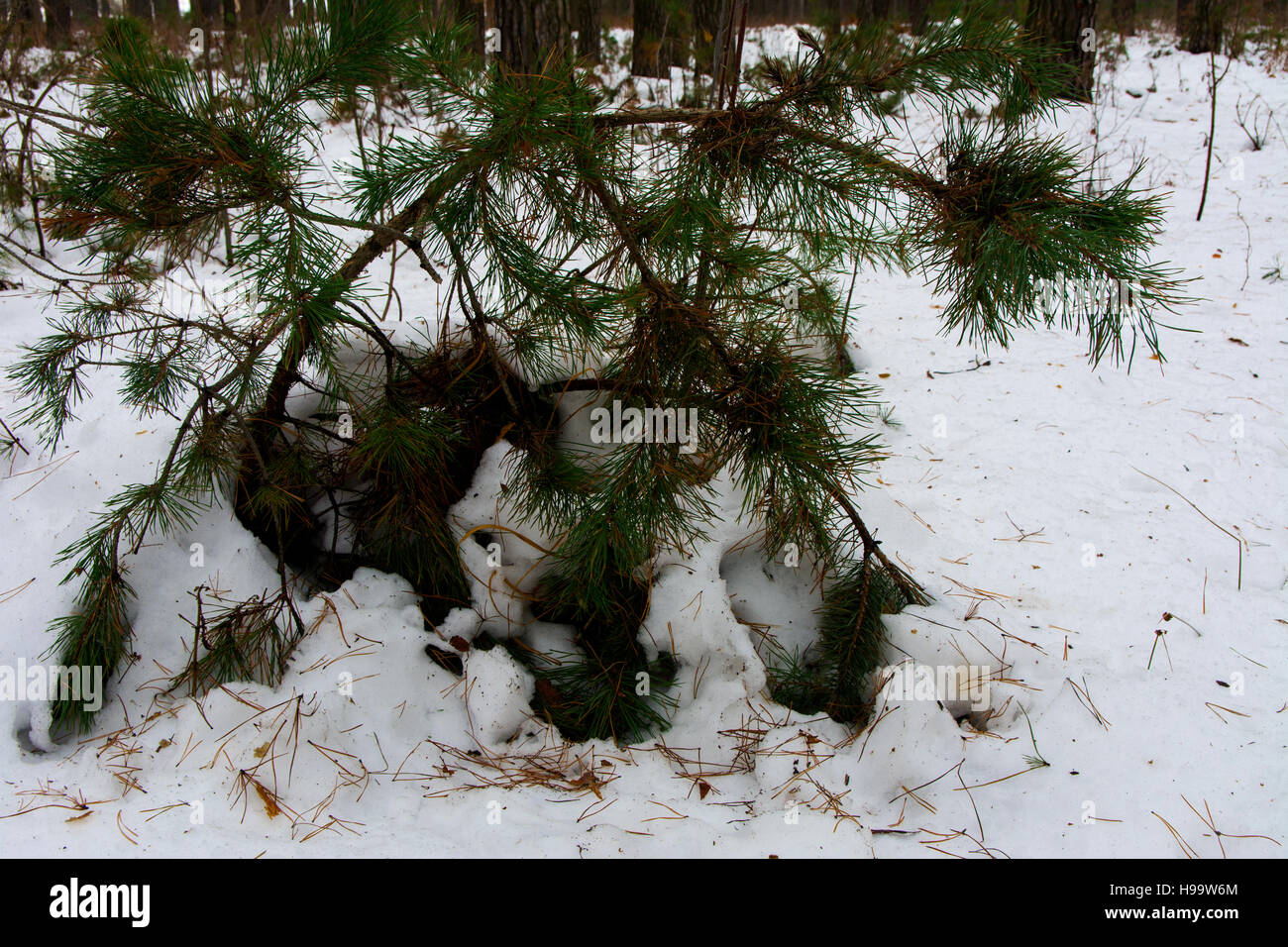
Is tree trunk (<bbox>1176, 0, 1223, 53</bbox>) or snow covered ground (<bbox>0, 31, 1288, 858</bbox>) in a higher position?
tree trunk (<bbox>1176, 0, 1223, 53</bbox>)

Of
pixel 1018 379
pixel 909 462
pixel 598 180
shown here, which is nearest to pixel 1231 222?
pixel 1018 379

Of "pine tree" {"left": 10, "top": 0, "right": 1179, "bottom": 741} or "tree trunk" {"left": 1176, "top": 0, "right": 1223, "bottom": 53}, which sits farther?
"tree trunk" {"left": 1176, "top": 0, "right": 1223, "bottom": 53}

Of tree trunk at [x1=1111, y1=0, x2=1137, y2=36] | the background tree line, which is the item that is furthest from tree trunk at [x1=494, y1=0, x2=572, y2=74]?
tree trunk at [x1=1111, y1=0, x2=1137, y2=36]

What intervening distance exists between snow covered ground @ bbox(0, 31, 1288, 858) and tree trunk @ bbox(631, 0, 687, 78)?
5459mm

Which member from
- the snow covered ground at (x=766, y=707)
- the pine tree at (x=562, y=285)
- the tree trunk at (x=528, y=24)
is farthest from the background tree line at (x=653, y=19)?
the snow covered ground at (x=766, y=707)

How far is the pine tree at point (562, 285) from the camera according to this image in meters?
1.28

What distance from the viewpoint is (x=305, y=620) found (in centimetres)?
181

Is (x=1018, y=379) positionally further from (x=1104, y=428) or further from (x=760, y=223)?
(x=760, y=223)

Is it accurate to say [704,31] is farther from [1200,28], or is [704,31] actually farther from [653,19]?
[1200,28]

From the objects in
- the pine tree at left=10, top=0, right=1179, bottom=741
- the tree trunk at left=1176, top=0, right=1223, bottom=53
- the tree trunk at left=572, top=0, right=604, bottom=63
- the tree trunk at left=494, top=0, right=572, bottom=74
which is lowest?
the pine tree at left=10, top=0, right=1179, bottom=741

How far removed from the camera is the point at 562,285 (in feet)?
4.98

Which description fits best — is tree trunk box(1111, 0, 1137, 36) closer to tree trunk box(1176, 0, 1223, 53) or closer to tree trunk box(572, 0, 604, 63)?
tree trunk box(1176, 0, 1223, 53)

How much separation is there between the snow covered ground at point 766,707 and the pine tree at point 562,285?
0.09 m

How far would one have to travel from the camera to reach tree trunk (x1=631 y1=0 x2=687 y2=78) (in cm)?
672
